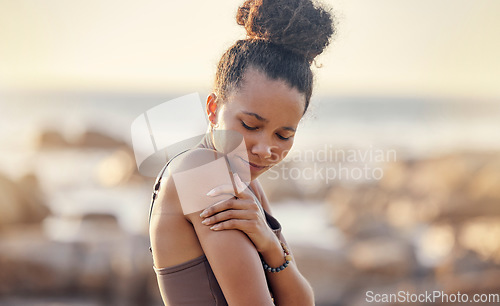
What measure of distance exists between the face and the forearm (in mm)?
Answer: 283

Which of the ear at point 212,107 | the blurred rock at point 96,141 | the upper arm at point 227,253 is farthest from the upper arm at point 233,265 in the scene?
the blurred rock at point 96,141

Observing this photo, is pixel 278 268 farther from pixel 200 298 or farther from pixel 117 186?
pixel 117 186

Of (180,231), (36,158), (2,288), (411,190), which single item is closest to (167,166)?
(180,231)

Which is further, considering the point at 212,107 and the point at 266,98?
the point at 212,107

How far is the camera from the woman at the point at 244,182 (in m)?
1.45

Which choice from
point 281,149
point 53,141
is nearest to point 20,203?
point 281,149

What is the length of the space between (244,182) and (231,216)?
0.27m

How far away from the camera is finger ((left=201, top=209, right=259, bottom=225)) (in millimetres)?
1435

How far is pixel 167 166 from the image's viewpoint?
5.18 feet

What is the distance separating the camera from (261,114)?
161cm

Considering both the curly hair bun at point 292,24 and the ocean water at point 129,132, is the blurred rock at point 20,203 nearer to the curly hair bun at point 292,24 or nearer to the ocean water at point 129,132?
the ocean water at point 129,132

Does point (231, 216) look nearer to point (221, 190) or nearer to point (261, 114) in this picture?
point (221, 190)

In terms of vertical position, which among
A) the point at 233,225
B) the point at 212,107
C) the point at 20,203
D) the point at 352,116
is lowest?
the point at 352,116

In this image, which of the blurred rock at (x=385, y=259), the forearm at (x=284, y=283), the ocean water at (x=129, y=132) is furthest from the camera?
the ocean water at (x=129, y=132)
